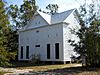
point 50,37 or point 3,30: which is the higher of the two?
point 50,37

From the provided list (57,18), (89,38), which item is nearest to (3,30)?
(89,38)

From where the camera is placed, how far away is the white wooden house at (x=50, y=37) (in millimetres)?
27250

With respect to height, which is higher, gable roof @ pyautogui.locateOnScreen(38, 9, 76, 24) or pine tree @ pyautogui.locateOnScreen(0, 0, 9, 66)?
gable roof @ pyautogui.locateOnScreen(38, 9, 76, 24)

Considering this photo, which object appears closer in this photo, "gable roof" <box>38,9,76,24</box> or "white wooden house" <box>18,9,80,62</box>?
"white wooden house" <box>18,9,80,62</box>

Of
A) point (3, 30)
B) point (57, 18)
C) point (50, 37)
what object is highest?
point (57, 18)

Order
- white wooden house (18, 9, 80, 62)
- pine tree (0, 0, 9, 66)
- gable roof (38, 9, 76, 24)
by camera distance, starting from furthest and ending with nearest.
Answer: gable roof (38, 9, 76, 24) < white wooden house (18, 9, 80, 62) < pine tree (0, 0, 9, 66)

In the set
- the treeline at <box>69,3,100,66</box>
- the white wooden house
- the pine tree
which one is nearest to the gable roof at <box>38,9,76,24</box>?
the white wooden house

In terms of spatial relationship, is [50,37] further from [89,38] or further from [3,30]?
[3,30]

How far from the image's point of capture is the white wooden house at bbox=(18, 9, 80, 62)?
27.2 m

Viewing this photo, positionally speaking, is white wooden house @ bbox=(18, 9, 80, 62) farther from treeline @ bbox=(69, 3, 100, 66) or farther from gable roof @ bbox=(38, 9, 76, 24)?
treeline @ bbox=(69, 3, 100, 66)

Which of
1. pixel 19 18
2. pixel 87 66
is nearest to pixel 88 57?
pixel 87 66

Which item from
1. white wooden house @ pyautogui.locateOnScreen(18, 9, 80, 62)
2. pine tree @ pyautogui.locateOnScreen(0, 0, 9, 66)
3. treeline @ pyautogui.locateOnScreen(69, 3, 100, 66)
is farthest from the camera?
white wooden house @ pyautogui.locateOnScreen(18, 9, 80, 62)

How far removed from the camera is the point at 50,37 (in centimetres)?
2891

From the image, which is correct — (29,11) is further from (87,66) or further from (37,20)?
(87,66)
